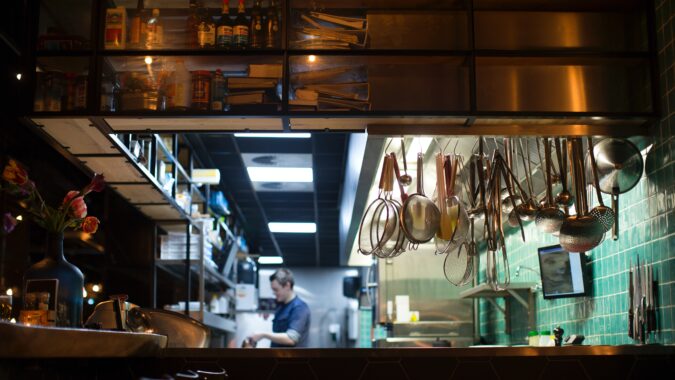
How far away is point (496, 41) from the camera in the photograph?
13.7ft

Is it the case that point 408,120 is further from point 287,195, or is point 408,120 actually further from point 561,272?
point 287,195

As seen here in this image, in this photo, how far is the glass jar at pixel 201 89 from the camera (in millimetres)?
3957


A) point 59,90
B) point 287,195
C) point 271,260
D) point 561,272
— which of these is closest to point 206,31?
point 59,90

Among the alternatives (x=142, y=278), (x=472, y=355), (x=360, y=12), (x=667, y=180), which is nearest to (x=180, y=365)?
(x=472, y=355)

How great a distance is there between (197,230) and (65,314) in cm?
402

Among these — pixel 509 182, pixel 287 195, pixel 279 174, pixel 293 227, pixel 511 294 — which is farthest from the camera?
pixel 293 227

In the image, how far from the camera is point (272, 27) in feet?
13.4

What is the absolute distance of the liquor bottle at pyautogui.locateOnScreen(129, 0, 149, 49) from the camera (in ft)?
13.3

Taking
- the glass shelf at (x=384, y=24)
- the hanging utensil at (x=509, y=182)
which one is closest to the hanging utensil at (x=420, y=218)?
the hanging utensil at (x=509, y=182)

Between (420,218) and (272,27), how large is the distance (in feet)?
3.86

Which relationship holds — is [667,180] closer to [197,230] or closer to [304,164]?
[197,230]

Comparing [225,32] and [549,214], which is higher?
[225,32]

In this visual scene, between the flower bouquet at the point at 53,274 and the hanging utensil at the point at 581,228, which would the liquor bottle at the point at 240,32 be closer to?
the flower bouquet at the point at 53,274

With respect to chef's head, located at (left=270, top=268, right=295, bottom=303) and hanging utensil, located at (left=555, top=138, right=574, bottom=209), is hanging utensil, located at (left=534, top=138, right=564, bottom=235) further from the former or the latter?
chef's head, located at (left=270, top=268, right=295, bottom=303)
